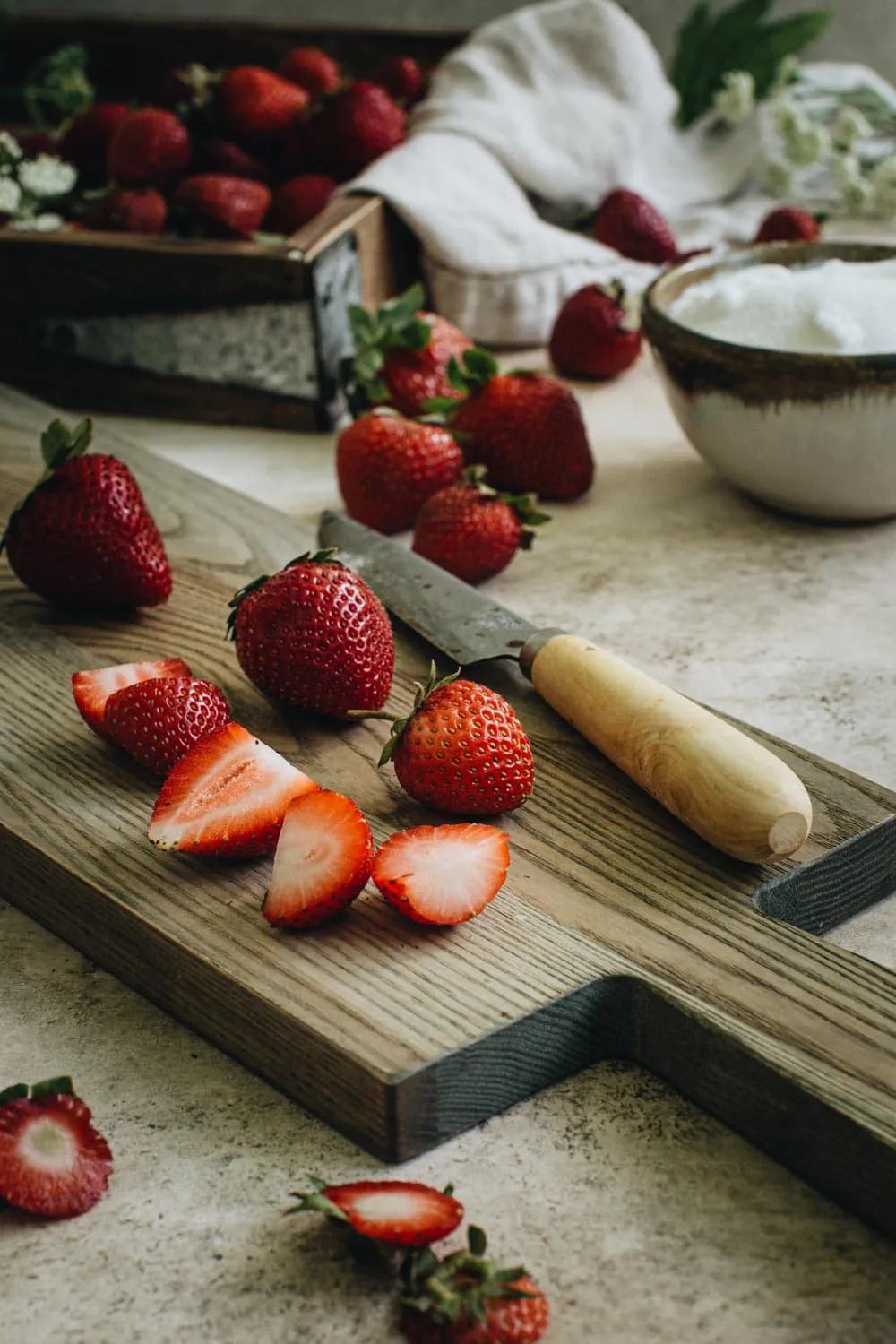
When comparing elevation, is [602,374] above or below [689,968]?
below

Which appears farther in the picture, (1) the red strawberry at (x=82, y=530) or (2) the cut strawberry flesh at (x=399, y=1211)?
(1) the red strawberry at (x=82, y=530)

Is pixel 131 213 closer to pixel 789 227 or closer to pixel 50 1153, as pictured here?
pixel 789 227

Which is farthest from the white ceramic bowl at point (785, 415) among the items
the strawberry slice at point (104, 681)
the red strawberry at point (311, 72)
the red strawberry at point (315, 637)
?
the red strawberry at point (311, 72)

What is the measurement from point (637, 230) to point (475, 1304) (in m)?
1.64

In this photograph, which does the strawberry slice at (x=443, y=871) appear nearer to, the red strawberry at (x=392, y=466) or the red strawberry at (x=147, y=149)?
the red strawberry at (x=392, y=466)

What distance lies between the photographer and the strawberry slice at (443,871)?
844mm

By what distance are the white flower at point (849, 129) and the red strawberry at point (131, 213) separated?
3.38ft

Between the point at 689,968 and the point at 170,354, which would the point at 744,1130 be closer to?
the point at 689,968

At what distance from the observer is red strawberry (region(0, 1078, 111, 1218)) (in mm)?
743

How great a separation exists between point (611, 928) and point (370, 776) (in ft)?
0.74

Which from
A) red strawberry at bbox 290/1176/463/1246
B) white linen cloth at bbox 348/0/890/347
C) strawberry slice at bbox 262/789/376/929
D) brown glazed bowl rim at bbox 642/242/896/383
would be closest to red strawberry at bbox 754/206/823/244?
white linen cloth at bbox 348/0/890/347

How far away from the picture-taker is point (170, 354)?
1.75 meters

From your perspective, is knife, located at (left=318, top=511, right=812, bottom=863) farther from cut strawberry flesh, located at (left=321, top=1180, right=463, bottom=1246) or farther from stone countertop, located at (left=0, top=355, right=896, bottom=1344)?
cut strawberry flesh, located at (left=321, top=1180, right=463, bottom=1246)

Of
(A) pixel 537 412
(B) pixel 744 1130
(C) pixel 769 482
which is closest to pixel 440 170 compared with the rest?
(A) pixel 537 412
